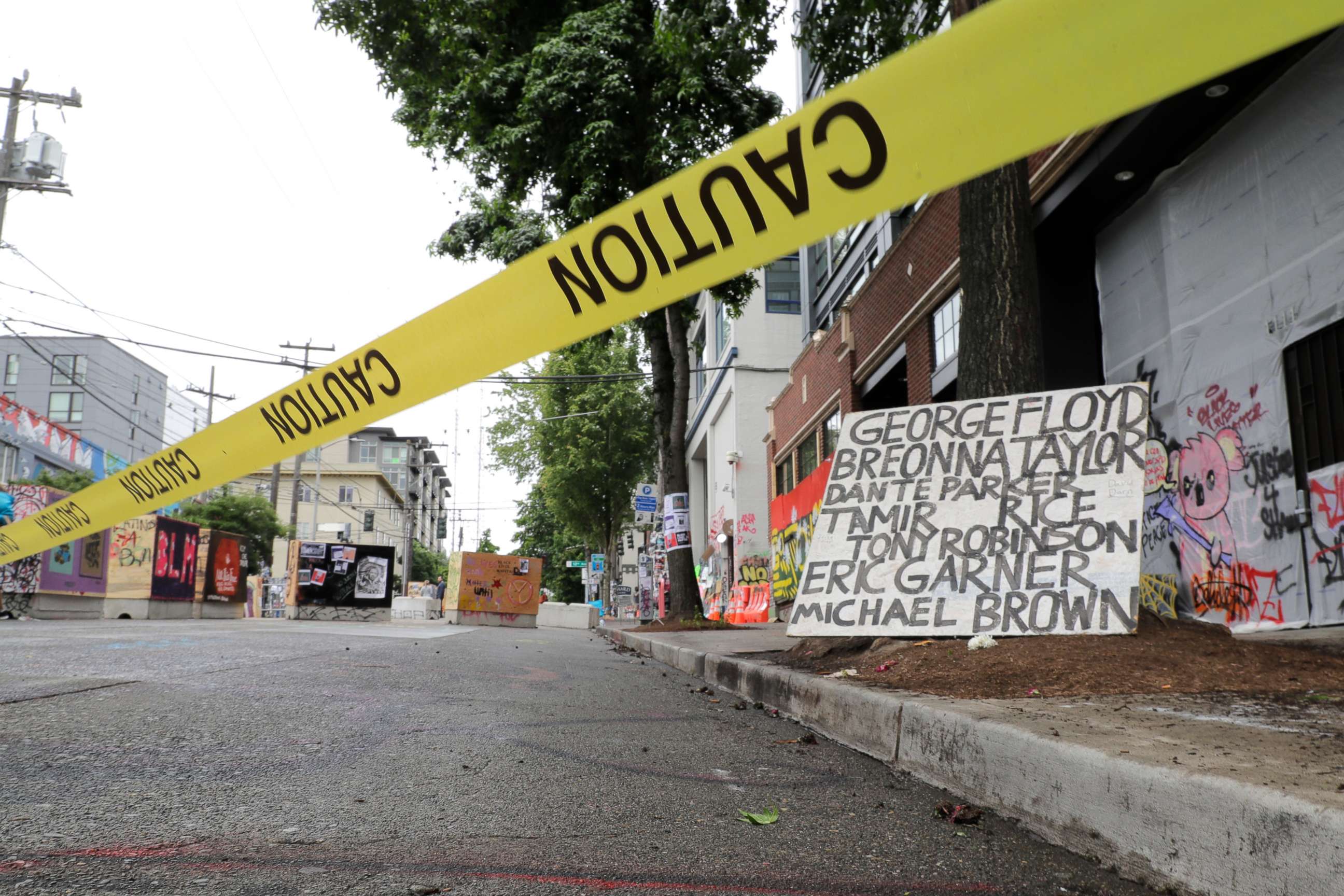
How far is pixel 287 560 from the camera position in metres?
23.1

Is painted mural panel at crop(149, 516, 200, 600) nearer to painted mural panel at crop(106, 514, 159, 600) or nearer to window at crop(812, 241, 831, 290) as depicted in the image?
painted mural panel at crop(106, 514, 159, 600)

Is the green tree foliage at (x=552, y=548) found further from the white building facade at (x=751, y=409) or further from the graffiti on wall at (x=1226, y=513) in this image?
the graffiti on wall at (x=1226, y=513)

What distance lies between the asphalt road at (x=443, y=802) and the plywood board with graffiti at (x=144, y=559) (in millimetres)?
14331

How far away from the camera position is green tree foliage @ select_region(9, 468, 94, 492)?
33.5 meters

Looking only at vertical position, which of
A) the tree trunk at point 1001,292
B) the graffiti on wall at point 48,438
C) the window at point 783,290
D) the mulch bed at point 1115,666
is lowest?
the mulch bed at point 1115,666

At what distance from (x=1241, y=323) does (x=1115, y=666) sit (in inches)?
166

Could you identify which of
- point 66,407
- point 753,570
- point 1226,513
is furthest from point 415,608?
point 66,407

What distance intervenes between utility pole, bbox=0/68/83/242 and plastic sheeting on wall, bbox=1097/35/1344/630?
25.8 m

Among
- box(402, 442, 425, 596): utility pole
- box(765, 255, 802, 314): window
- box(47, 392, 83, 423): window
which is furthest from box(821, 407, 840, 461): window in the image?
box(47, 392, 83, 423): window

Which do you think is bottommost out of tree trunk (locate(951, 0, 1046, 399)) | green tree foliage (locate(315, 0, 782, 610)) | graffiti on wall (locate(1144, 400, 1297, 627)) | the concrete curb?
the concrete curb

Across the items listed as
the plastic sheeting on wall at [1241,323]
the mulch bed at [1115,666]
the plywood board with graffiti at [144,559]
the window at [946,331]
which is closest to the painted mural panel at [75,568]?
the plywood board with graffiti at [144,559]

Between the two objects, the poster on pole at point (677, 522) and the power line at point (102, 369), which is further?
the power line at point (102, 369)

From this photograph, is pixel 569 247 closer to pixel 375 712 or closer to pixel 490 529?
pixel 375 712

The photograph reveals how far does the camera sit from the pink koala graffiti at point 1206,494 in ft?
22.8
